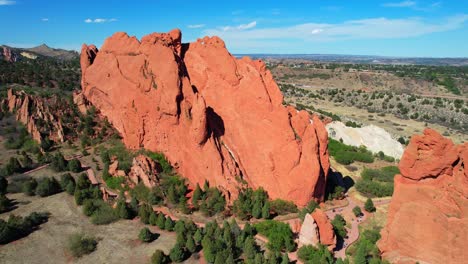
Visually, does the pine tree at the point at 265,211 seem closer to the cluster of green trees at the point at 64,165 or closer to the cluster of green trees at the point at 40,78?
the cluster of green trees at the point at 64,165

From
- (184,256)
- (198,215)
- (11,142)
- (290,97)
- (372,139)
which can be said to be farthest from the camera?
(290,97)

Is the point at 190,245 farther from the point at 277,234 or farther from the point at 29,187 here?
the point at 29,187

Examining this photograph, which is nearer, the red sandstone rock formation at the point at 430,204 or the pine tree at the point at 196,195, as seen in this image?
the red sandstone rock formation at the point at 430,204

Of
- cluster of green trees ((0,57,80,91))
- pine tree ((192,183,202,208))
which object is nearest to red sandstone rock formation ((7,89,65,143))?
cluster of green trees ((0,57,80,91))

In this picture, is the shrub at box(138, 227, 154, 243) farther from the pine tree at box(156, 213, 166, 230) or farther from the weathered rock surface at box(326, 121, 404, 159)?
the weathered rock surface at box(326, 121, 404, 159)

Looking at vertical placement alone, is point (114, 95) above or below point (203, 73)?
below

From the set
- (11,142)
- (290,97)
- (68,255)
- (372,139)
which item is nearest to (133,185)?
A: (68,255)

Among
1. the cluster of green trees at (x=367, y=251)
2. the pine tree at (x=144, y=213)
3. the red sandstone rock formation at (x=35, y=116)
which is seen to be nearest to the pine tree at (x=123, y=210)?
the pine tree at (x=144, y=213)

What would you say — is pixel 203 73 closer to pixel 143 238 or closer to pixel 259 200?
pixel 259 200
